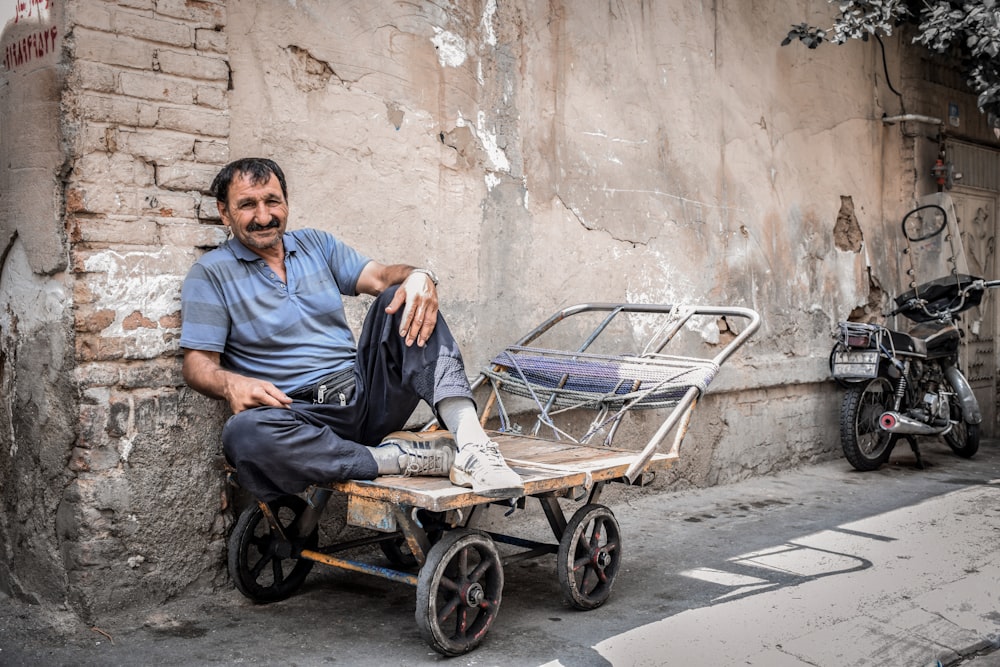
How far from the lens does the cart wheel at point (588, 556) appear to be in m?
3.49

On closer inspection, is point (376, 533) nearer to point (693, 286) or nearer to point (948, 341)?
point (693, 286)

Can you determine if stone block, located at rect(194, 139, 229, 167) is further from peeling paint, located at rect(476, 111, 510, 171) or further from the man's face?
peeling paint, located at rect(476, 111, 510, 171)

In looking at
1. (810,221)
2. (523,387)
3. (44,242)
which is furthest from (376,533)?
(810,221)

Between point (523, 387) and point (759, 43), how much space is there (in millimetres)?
3285

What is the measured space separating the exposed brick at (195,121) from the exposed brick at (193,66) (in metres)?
0.13

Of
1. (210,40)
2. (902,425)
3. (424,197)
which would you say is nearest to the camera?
(210,40)

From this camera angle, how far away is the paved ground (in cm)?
317

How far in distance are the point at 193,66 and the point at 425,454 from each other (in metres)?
1.64

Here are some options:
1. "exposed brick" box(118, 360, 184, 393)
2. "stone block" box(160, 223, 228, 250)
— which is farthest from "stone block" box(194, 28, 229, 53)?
"exposed brick" box(118, 360, 184, 393)

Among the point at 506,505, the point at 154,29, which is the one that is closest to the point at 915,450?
the point at 506,505

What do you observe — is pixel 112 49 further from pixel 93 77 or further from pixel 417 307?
pixel 417 307

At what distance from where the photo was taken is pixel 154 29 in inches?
136

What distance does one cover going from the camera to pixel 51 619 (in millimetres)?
3396

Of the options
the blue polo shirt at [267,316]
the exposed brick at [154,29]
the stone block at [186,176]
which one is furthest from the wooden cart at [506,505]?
the exposed brick at [154,29]
